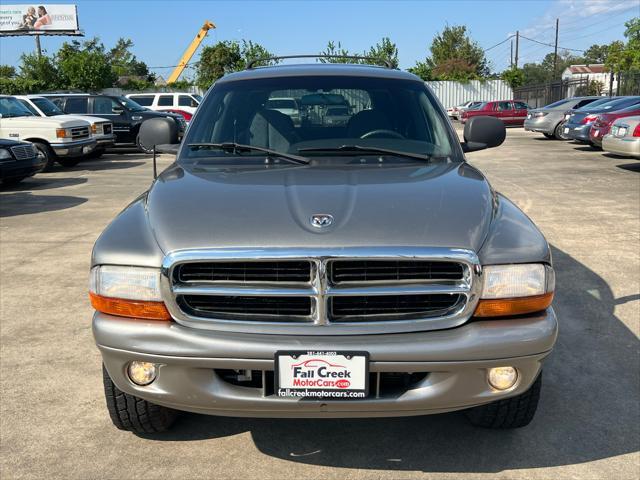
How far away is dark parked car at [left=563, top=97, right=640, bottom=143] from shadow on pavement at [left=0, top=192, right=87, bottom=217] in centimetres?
1340

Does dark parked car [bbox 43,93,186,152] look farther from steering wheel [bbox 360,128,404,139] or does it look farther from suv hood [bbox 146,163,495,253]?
suv hood [bbox 146,163,495,253]

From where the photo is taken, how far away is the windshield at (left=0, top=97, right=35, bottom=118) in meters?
14.1

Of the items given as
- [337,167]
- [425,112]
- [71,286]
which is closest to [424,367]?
[337,167]

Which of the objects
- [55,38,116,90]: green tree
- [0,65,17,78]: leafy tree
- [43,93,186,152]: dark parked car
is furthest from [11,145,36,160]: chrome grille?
[0,65,17,78]: leafy tree

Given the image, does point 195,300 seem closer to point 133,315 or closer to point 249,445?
point 133,315

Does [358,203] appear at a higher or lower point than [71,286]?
higher

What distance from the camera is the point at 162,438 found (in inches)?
122

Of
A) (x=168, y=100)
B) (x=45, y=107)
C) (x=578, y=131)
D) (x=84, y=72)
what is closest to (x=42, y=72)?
(x=84, y=72)

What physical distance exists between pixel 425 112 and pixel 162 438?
2.45m

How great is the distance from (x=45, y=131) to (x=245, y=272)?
12.9 meters

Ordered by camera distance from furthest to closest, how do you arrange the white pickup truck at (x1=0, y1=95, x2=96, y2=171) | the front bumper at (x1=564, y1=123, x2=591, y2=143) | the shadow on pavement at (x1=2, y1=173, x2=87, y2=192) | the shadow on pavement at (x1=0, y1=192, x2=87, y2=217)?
the front bumper at (x1=564, y1=123, x2=591, y2=143) < the white pickup truck at (x1=0, y1=95, x2=96, y2=171) < the shadow on pavement at (x1=2, y1=173, x2=87, y2=192) < the shadow on pavement at (x1=0, y1=192, x2=87, y2=217)

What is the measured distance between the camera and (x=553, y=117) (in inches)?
846

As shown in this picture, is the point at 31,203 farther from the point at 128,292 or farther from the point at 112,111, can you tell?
the point at 112,111

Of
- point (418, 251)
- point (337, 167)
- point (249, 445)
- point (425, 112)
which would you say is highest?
point (425, 112)
